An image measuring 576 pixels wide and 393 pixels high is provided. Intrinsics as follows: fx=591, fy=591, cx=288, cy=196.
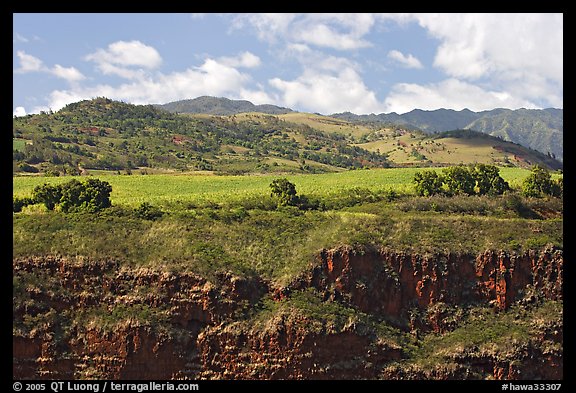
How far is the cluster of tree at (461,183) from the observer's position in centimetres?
7156

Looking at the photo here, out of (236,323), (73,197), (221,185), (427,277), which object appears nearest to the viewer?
(236,323)

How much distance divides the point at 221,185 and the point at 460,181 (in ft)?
113

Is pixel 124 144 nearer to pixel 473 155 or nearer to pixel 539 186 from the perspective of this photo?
pixel 473 155

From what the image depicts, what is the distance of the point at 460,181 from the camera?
7225 cm

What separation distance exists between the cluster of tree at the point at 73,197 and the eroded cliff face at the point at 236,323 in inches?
379

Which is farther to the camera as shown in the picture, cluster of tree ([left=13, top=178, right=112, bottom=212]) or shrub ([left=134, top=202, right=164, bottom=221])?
cluster of tree ([left=13, top=178, right=112, bottom=212])

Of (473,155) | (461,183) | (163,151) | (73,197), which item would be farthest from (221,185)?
(473,155)

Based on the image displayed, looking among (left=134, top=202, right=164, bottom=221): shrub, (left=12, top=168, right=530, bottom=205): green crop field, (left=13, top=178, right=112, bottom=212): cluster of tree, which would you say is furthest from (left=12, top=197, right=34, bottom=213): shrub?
(left=134, top=202, right=164, bottom=221): shrub

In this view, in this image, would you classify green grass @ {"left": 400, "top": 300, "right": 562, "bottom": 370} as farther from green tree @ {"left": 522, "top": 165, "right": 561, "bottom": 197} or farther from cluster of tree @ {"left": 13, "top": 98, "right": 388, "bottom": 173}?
cluster of tree @ {"left": 13, "top": 98, "right": 388, "bottom": 173}

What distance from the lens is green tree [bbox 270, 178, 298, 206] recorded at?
2609 inches

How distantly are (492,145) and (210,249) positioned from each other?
6161 inches

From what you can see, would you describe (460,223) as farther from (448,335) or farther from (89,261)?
(89,261)

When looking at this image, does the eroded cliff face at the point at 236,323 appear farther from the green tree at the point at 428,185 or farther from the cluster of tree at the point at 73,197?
the green tree at the point at 428,185
